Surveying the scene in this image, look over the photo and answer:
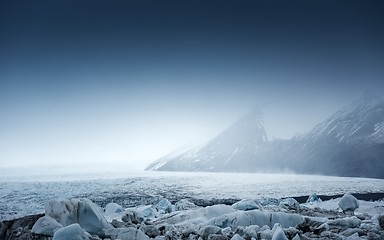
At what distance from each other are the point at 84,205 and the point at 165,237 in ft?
7.23

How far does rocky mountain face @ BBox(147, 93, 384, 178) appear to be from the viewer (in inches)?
2018

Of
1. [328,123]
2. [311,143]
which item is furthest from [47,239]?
[328,123]

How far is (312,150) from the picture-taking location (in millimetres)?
62250

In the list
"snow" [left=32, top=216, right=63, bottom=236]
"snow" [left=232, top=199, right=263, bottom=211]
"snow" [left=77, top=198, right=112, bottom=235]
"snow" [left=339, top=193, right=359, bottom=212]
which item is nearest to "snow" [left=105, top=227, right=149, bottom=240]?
"snow" [left=77, top=198, right=112, bottom=235]

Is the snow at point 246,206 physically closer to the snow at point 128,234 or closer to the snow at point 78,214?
the snow at point 128,234

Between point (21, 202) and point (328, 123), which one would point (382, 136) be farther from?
point (21, 202)

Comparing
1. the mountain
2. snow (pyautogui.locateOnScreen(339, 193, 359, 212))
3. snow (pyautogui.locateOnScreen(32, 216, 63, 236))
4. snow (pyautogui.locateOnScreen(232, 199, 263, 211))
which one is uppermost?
the mountain

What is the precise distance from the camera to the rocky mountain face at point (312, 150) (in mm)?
51250

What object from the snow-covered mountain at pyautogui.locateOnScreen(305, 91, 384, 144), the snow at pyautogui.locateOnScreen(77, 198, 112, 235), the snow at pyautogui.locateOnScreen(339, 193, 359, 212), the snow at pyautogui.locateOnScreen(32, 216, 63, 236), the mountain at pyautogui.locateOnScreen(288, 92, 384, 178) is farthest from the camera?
the snow-covered mountain at pyautogui.locateOnScreen(305, 91, 384, 144)

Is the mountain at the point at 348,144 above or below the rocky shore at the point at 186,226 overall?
above

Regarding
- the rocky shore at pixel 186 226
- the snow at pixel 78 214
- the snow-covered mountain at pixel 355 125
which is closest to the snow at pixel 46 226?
the rocky shore at pixel 186 226

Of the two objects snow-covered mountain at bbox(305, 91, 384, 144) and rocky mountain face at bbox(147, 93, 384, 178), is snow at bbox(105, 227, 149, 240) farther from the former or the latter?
snow-covered mountain at bbox(305, 91, 384, 144)

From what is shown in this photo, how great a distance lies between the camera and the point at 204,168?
61.8 m

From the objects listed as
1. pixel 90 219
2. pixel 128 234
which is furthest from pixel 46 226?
pixel 128 234
